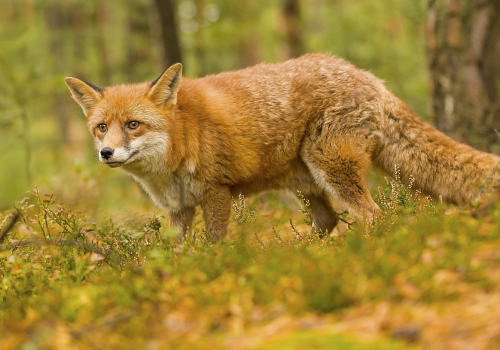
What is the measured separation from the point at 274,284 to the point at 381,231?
1596 mm

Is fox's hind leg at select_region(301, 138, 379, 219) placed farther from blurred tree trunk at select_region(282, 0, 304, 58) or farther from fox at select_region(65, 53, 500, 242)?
blurred tree trunk at select_region(282, 0, 304, 58)

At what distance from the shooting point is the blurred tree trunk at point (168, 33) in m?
10.1

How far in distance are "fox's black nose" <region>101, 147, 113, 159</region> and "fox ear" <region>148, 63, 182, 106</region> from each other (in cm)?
99

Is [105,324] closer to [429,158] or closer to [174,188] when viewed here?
[174,188]

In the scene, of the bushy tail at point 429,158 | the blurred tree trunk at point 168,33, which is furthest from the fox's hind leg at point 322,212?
the blurred tree trunk at point 168,33

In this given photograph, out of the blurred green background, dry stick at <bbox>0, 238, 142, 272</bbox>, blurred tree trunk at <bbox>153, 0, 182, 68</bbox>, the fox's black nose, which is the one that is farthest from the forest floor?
blurred tree trunk at <bbox>153, 0, 182, 68</bbox>

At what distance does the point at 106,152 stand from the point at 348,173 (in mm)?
3122

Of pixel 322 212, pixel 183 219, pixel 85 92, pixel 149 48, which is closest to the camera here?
pixel 85 92

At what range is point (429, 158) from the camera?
5.68 meters

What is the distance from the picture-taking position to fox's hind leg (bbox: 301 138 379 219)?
19.5ft

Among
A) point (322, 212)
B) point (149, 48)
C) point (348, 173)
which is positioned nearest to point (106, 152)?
point (348, 173)

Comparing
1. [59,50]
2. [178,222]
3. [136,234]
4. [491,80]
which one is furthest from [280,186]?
[59,50]

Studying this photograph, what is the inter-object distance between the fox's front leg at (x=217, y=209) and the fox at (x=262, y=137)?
0.01 meters

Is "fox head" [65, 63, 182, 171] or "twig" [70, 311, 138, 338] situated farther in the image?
"fox head" [65, 63, 182, 171]
